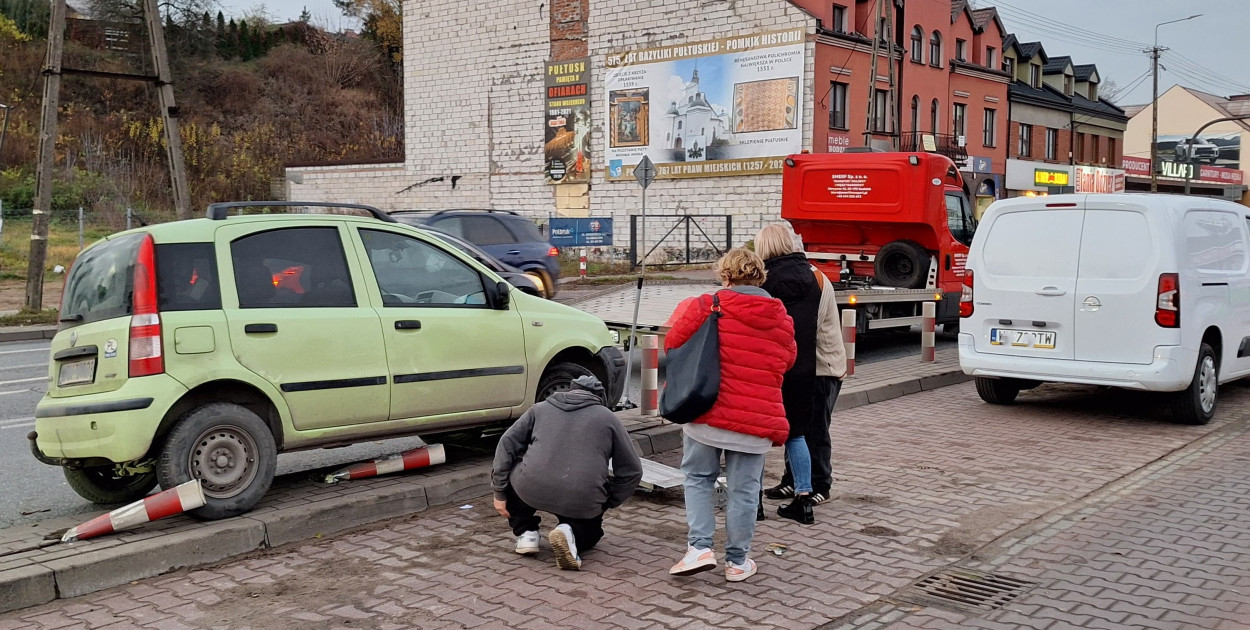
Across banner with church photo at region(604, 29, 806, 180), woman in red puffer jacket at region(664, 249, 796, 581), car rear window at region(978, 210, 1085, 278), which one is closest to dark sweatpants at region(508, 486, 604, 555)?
woman in red puffer jacket at region(664, 249, 796, 581)

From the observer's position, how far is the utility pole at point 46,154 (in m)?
18.4

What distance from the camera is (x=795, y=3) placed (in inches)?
1266

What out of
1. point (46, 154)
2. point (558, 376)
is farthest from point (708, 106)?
point (558, 376)

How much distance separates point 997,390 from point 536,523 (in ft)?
21.7

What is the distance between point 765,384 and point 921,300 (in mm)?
9789

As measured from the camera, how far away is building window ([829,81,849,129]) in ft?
108

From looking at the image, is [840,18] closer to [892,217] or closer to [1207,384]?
[892,217]

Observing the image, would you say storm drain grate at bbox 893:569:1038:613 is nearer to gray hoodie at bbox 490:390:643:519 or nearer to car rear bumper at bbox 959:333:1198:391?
gray hoodie at bbox 490:390:643:519

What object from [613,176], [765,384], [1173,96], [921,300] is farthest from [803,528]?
[1173,96]

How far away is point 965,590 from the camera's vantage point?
5117 millimetres

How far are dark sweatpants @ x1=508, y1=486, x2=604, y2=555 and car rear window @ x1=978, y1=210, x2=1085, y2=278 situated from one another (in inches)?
234

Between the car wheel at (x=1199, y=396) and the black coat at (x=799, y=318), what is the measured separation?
16.3 feet

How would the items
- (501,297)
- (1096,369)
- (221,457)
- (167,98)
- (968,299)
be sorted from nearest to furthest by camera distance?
(221,457) < (501,297) < (1096,369) < (968,299) < (167,98)

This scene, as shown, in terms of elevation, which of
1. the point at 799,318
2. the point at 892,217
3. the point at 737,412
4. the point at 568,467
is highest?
the point at 892,217
